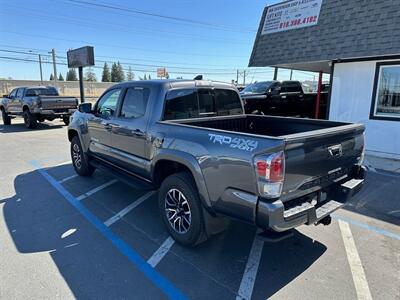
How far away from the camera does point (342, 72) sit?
8820 millimetres

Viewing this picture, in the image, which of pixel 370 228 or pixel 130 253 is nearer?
pixel 130 253

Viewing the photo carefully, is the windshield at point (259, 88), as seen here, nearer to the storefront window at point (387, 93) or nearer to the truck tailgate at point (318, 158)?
the storefront window at point (387, 93)

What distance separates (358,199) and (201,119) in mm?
3143

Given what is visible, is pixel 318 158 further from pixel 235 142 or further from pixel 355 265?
pixel 355 265

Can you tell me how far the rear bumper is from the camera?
257 centimetres

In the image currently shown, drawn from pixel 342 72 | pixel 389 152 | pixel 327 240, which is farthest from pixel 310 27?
pixel 327 240

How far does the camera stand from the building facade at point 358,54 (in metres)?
7.57

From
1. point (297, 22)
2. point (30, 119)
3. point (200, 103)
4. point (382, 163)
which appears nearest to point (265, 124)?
point (200, 103)

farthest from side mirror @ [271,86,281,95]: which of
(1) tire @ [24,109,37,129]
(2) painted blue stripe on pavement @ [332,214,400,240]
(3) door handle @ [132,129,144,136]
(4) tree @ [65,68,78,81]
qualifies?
(4) tree @ [65,68,78,81]

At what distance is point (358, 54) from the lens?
309 inches

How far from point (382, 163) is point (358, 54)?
9.63 ft

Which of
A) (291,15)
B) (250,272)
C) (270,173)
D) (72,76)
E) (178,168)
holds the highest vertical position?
(72,76)

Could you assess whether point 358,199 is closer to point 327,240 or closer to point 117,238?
point 327,240

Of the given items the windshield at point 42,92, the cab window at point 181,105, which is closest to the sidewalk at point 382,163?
the cab window at point 181,105
